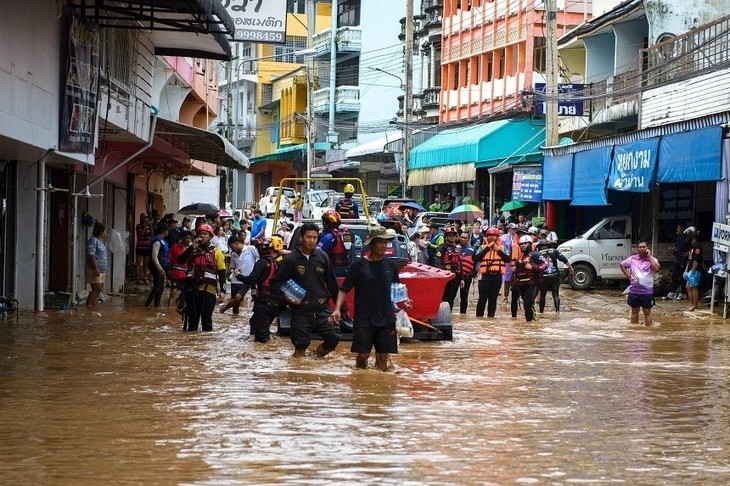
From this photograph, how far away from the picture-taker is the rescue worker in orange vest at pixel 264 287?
16766 millimetres

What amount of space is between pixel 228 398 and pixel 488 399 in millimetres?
2353

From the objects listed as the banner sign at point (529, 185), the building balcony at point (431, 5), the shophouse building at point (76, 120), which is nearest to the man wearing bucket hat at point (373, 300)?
the shophouse building at point (76, 120)

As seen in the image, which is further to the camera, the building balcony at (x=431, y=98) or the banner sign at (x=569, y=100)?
the building balcony at (x=431, y=98)

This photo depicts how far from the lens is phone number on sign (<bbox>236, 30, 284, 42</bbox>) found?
83.1ft

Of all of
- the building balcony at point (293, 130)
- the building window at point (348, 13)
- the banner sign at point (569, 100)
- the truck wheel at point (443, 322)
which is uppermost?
the building window at point (348, 13)

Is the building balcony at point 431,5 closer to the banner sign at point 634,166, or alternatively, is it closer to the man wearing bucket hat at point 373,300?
the banner sign at point 634,166

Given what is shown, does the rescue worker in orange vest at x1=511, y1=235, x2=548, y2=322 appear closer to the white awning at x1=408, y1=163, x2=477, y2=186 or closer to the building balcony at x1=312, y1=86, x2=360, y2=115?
the white awning at x1=408, y1=163, x2=477, y2=186

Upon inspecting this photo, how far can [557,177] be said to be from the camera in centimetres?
3550

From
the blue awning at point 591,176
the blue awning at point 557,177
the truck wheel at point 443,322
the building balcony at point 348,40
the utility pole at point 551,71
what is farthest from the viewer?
the building balcony at point 348,40

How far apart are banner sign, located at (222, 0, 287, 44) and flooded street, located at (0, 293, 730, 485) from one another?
27.6 feet

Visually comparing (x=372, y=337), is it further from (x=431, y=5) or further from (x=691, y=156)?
(x=431, y=5)

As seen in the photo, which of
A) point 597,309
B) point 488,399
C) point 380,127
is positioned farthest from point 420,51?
point 488,399

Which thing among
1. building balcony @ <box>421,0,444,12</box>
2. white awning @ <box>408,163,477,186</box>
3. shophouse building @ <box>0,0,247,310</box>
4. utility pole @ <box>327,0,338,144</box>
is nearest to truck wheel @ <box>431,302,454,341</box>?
shophouse building @ <box>0,0,247,310</box>

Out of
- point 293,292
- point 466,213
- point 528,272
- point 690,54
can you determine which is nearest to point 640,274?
point 528,272
